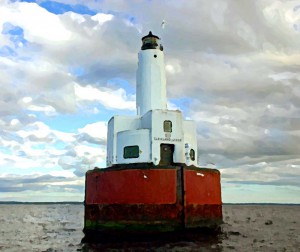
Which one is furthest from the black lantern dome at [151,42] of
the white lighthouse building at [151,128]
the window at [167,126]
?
the window at [167,126]

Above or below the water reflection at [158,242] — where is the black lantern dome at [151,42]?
above

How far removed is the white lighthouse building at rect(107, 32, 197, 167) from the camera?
2419 centimetres

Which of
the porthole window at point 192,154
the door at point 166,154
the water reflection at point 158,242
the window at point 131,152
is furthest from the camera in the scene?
the porthole window at point 192,154

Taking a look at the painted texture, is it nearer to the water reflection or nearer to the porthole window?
the water reflection

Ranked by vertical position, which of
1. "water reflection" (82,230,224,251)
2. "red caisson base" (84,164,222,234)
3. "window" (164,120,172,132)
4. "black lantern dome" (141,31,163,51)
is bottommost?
"water reflection" (82,230,224,251)

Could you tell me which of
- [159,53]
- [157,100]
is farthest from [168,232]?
[159,53]

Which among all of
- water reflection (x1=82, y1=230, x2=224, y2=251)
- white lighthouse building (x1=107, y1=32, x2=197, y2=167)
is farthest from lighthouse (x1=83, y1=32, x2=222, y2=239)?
water reflection (x1=82, y1=230, x2=224, y2=251)

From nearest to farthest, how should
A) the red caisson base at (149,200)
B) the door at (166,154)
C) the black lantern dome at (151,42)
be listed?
the red caisson base at (149,200) < the door at (166,154) < the black lantern dome at (151,42)

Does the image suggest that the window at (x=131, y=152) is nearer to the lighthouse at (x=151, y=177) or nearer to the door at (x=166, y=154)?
the lighthouse at (x=151, y=177)

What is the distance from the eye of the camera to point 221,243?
2123 centimetres

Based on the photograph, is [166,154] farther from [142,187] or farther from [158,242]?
[158,242]

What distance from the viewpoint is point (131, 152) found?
24.5 m

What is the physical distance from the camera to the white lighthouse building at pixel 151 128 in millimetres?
24188


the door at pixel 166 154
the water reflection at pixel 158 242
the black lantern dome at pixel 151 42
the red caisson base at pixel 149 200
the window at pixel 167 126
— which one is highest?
the black lantern dome at pixel 151 42
